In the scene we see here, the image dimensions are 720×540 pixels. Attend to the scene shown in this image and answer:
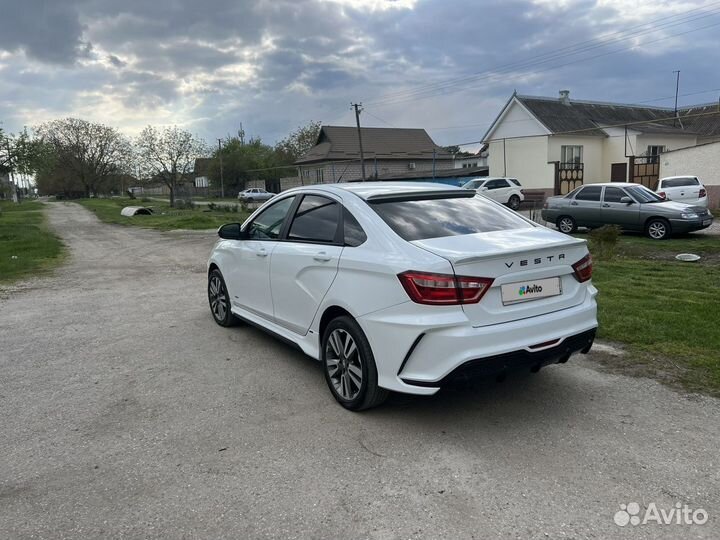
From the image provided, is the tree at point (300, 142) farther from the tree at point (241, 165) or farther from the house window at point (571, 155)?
the house window at point (571, 155)

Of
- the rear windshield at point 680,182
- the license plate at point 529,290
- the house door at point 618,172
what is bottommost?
the license plate at point 529,290

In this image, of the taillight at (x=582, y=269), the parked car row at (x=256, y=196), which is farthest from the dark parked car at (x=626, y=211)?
the parked car row at (x=256, y=196)

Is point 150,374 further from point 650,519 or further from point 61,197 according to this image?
point 61,197

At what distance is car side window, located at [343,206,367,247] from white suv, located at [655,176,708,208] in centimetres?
1742

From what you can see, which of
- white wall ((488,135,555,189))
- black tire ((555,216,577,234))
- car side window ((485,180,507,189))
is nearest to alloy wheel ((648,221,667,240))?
black tire ((555,216,577,234))

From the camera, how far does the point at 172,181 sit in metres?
46.2

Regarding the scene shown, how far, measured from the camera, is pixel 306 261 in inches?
172

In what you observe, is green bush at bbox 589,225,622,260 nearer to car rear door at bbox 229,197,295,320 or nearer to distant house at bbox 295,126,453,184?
car rear door at bbox 229,197,295,320

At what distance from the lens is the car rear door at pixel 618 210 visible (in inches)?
559

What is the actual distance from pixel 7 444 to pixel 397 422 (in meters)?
2.65

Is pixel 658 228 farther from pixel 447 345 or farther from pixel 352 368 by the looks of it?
pixel 447 345

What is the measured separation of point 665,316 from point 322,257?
4181 millimetres

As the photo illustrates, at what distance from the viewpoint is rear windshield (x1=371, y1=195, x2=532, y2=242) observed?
384 cm

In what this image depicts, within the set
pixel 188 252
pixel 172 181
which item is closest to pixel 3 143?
pixel 172 181
